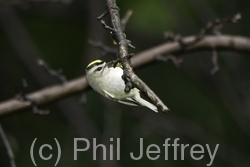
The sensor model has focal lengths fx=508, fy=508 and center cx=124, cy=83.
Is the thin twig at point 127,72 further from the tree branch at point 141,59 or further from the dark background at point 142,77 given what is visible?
the dark background at point 142,77

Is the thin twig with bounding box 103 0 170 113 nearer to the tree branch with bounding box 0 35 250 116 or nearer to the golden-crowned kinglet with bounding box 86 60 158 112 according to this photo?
the golden-crowned kinglet with bounding box 86 60 158 112

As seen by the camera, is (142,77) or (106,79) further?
(142,77)

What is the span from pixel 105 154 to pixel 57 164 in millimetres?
758

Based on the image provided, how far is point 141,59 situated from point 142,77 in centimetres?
112

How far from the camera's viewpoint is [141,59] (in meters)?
2.88

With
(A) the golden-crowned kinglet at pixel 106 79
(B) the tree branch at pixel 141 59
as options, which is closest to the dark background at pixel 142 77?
(B) the tree branch at pixel 141 59

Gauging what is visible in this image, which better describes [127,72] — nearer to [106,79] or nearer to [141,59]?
[106,79]

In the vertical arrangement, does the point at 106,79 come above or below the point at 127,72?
above

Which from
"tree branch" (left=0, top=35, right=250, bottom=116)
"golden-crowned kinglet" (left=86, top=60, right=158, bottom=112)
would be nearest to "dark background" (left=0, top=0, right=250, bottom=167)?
"tree branch" (left=0, top=35, right=250, bottom=116)

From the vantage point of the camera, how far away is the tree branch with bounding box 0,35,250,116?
2650 millimetres

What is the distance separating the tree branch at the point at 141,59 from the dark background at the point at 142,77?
63 cm

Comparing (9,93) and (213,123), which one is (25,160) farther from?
(213,123)

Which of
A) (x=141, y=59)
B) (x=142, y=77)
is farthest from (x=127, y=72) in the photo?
(x=142, y=77)

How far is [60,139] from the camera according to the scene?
13.0ft
